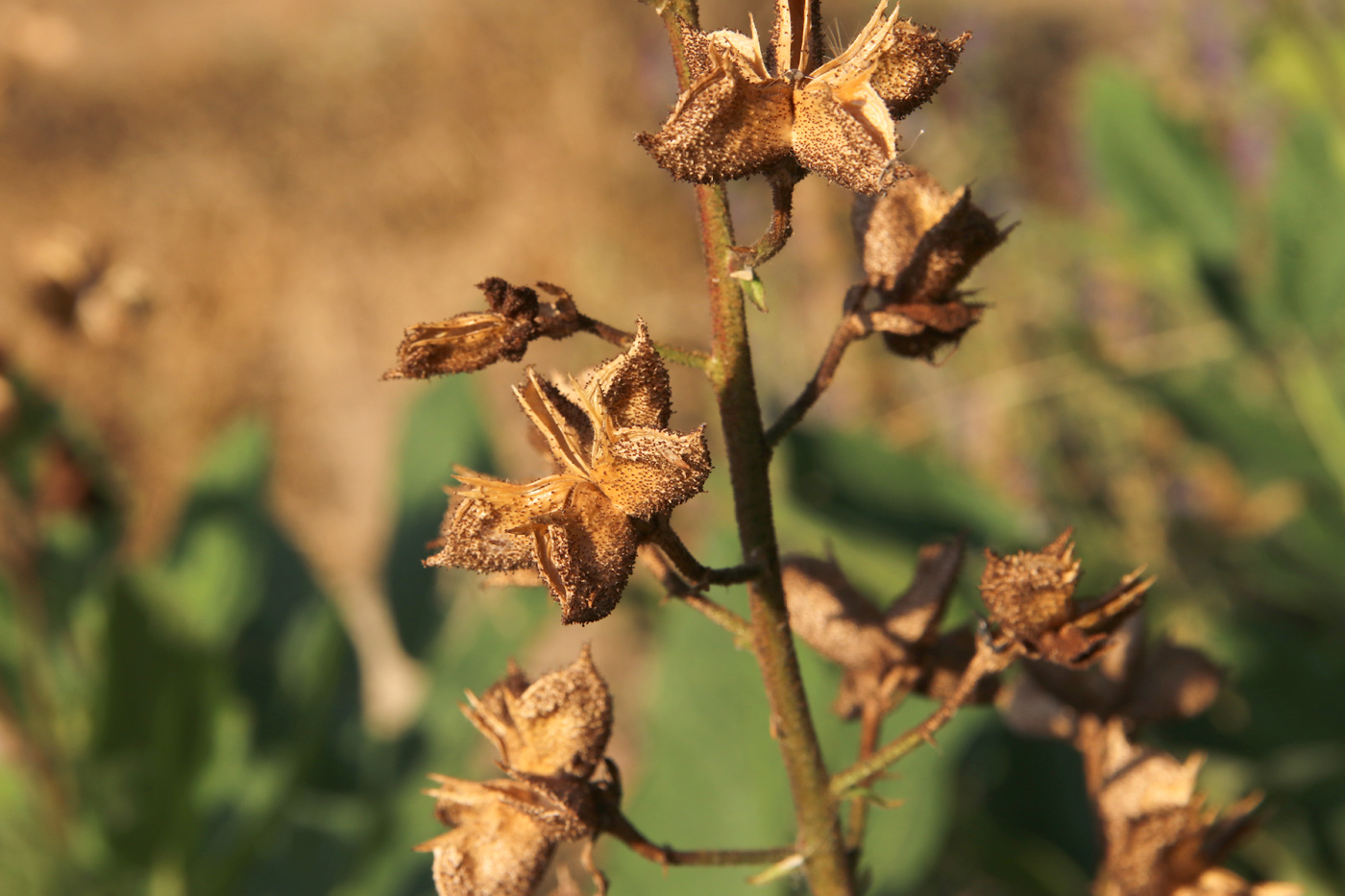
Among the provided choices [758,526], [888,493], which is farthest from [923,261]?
[888,493]

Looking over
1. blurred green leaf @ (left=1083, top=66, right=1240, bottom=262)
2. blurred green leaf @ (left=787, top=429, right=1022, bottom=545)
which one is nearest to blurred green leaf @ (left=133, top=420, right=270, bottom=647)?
blurred green leaf @ (left=787, top=429, right=1022, bottom=545)

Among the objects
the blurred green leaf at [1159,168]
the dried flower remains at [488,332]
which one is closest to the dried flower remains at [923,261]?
the dried flower remains at [488,332]

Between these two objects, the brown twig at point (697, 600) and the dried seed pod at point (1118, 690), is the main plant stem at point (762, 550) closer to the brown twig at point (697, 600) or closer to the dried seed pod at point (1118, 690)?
the brown twig at point (697, 600)

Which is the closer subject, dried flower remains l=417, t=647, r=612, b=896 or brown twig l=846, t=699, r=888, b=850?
dried flower remains l=417, t=647, r=612, b=896

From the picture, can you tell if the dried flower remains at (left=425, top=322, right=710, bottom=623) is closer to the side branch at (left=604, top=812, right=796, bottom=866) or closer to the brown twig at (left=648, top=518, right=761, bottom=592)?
the brown twig at (left=648, top=518, right=761, bottom=592)

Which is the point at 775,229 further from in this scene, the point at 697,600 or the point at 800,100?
the point at 697,600

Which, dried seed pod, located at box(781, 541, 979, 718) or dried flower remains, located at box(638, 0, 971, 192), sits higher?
dried flower remains, located at box(638, 0, 971, 192)
